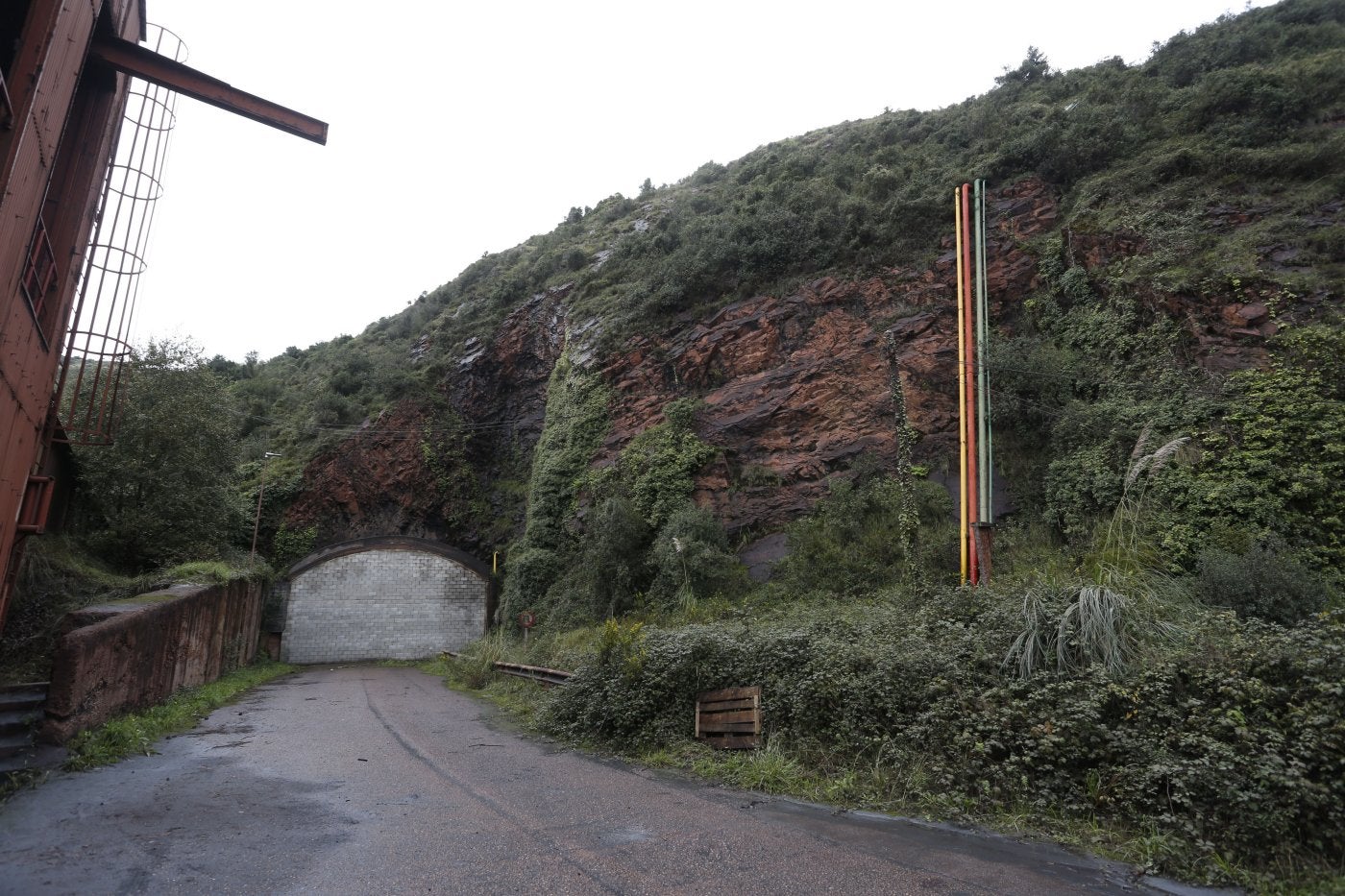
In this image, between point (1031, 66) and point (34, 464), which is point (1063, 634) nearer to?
point (34, 464)

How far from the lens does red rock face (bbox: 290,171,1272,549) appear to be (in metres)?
17.2

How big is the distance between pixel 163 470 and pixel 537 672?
13099 millimetres

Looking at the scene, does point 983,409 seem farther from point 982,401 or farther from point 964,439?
point 964,439

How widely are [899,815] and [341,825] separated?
181 inches

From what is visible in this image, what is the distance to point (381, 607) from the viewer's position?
96.6 feet

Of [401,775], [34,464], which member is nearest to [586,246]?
[34,464]

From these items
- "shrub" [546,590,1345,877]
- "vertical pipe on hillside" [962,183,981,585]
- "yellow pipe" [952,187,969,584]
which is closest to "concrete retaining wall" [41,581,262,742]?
"shrub" [546,590,1345,877]

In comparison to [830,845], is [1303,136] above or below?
above

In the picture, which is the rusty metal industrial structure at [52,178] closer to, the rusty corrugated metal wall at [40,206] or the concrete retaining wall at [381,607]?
the rusty corrugated metal wall at [40,206]

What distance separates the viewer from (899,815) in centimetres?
634

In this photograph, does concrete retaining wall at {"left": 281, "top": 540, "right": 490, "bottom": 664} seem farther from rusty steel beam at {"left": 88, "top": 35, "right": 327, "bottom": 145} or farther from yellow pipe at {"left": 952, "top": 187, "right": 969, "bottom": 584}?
yellow pipe at {"left": 952, "top": 187, "right": 969, "bottom": 584}

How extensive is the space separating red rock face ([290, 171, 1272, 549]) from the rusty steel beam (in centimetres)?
1112

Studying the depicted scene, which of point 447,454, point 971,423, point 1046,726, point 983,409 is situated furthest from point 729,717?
point 447,454

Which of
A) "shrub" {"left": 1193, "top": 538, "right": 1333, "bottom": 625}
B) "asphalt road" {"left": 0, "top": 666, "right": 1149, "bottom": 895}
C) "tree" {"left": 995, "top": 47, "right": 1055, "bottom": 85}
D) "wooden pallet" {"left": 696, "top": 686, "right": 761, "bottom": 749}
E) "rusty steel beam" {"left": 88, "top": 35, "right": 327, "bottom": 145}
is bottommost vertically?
"asphalt road" {"left": 0, "top": 666, "right": 1149, "bottom": 895}
